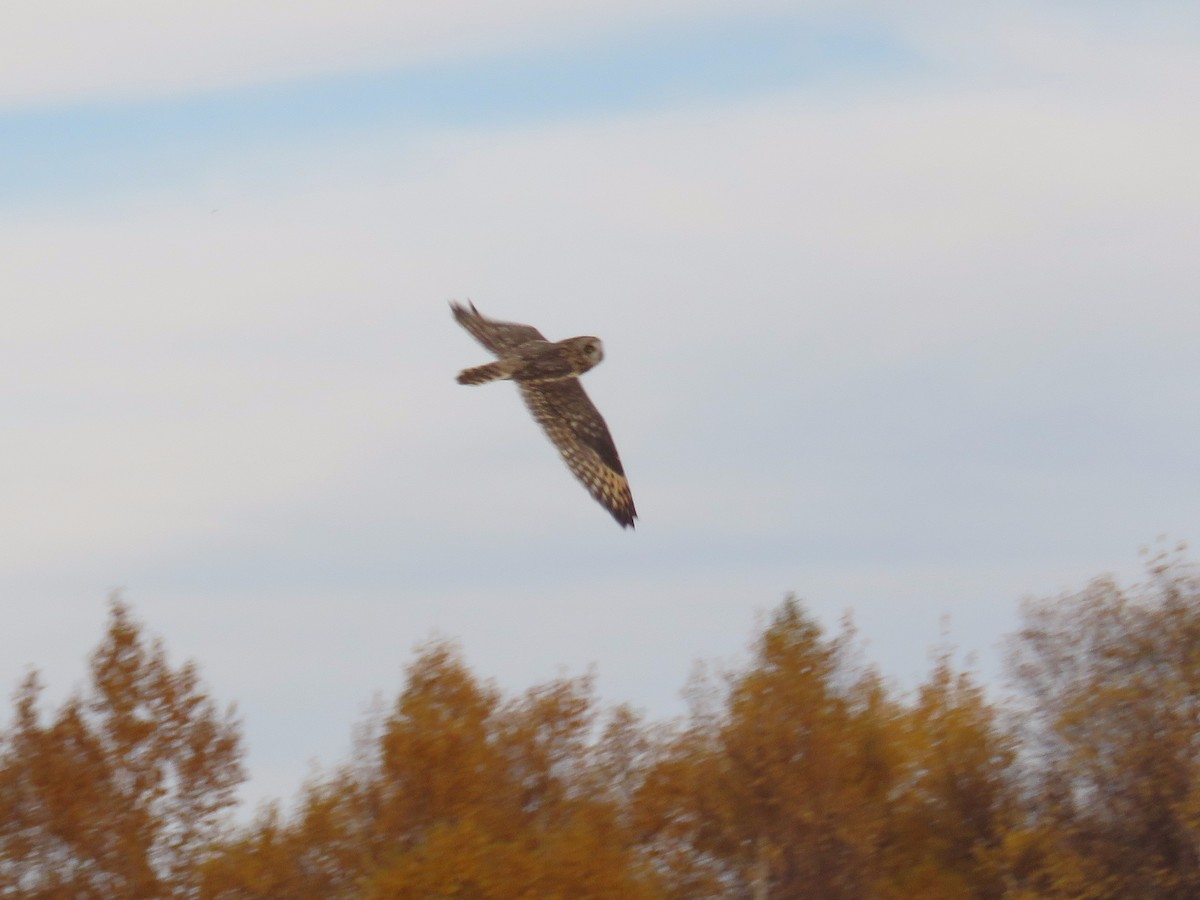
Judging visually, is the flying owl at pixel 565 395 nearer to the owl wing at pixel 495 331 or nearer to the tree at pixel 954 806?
the owl wing at pixel 495 331

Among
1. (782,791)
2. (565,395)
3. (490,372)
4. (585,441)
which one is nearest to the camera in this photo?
(490,372)

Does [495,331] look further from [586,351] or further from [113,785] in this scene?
[113,785]

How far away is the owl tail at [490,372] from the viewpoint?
13.1m

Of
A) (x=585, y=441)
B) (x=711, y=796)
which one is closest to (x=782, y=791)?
(x=711, y=796)

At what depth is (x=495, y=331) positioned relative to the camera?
14.4 m

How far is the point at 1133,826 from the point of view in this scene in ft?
65.8

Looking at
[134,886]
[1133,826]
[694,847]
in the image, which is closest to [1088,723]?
[1133,826]

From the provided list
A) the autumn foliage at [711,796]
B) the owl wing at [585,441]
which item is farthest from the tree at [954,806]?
the owl wing at [585,441]

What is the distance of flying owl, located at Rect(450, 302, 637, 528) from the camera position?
1369 centimetres

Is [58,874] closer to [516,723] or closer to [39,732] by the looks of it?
[39,732]

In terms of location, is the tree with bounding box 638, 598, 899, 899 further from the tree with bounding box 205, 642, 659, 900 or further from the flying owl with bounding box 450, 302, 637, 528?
the flying owl with bounding box 450, 302, 637, 528

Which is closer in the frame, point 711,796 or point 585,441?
point 585,441

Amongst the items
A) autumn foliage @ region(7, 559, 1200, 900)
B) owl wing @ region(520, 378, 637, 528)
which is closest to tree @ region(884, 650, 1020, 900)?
autumn foliage @ region(7, 559, 1200, 900)

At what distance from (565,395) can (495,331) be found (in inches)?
33.6
